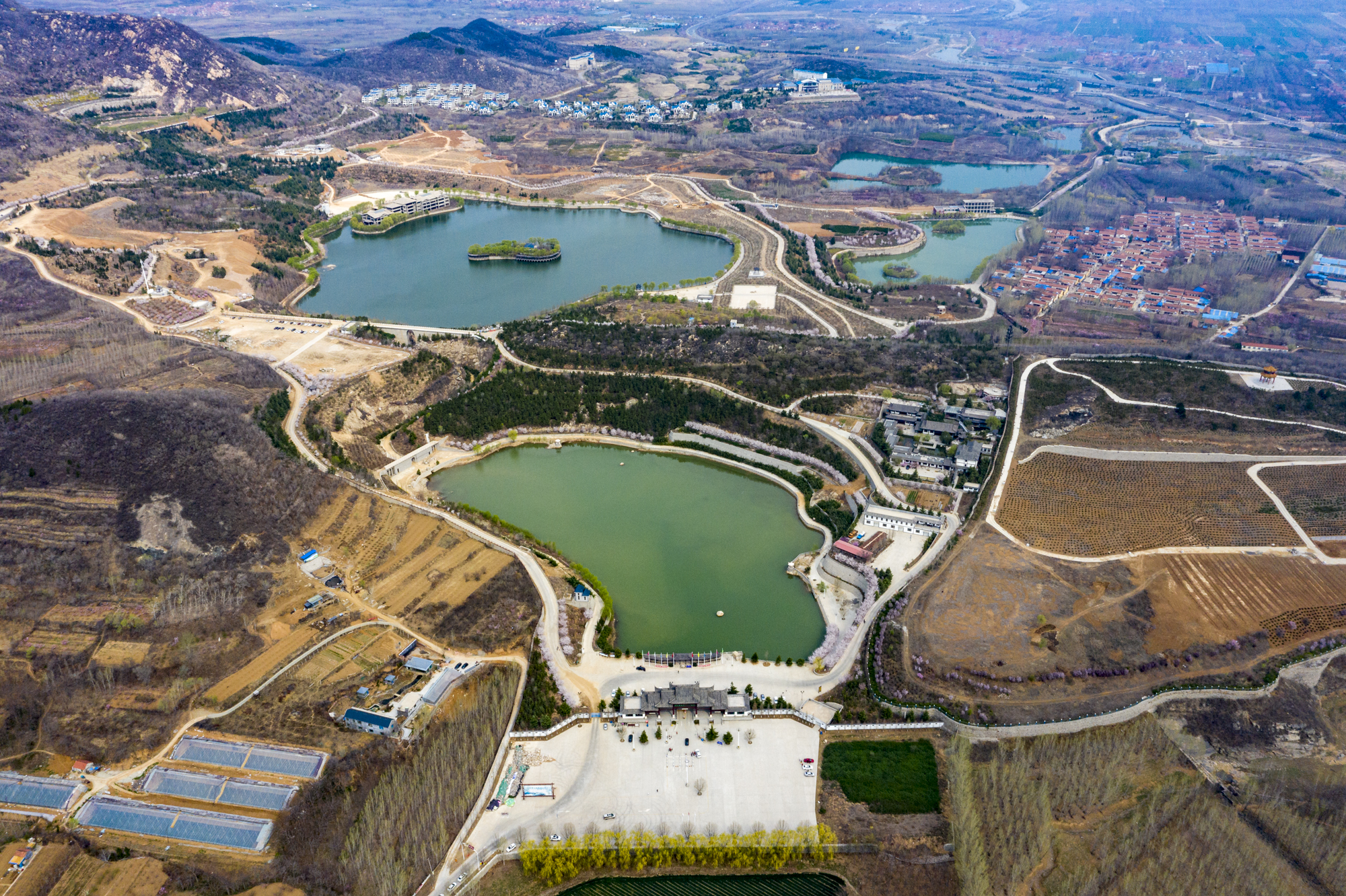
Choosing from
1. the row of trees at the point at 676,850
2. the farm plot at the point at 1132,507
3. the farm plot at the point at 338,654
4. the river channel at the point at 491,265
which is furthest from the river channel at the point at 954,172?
the row of trees at the point at 676,850

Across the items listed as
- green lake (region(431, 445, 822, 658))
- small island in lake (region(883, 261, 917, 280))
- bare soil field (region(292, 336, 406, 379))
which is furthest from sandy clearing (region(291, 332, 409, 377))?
small island in lake (region(883, 261, 917, 280))

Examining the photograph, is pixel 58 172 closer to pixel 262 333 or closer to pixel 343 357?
pixel 262 333

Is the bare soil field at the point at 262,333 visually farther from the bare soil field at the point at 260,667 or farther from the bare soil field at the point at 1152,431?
the bare soil field at the point at 1152,431

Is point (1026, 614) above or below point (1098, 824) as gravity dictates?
above

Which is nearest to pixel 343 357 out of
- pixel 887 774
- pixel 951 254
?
pixel 887 774

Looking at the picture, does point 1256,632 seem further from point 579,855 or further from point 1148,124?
point 1148,124
